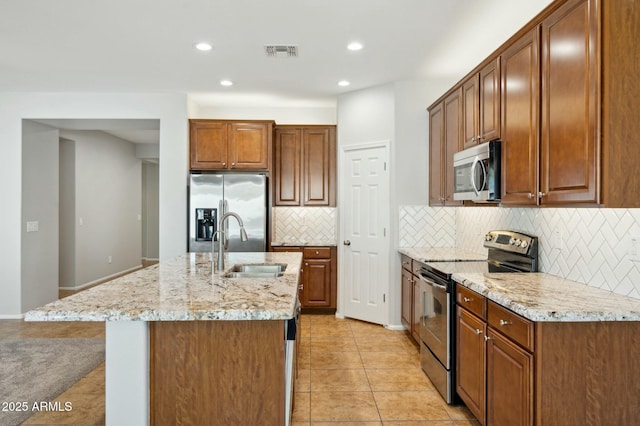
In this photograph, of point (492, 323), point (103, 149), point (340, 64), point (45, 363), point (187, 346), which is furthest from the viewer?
point (103, 149)

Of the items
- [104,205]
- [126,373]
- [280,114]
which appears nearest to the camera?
[126,373]

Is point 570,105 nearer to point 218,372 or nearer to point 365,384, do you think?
point 218,372

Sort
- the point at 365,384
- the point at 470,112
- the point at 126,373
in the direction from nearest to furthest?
the point at 126,373, the point at 365,384, the point at 470,112

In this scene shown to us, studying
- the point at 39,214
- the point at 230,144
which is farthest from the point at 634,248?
the point at 39,214

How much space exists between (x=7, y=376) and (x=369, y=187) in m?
3.81

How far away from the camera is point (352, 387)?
3.03 meters

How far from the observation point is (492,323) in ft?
6.99

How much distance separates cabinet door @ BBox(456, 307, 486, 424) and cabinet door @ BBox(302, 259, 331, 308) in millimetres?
2565

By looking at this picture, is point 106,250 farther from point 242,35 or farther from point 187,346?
point 187,346

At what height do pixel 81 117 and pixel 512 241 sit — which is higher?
pixel 81 117

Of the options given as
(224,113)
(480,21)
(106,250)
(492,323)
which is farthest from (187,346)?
(106,250)

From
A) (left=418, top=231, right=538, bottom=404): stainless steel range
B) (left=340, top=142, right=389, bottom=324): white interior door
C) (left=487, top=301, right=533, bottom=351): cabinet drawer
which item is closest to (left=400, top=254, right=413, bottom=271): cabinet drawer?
(left=340, top=142, right=389, bottom=324): white interior door

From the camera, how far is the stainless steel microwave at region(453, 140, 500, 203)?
8.98 feet

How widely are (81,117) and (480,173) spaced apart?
468 centimetres
